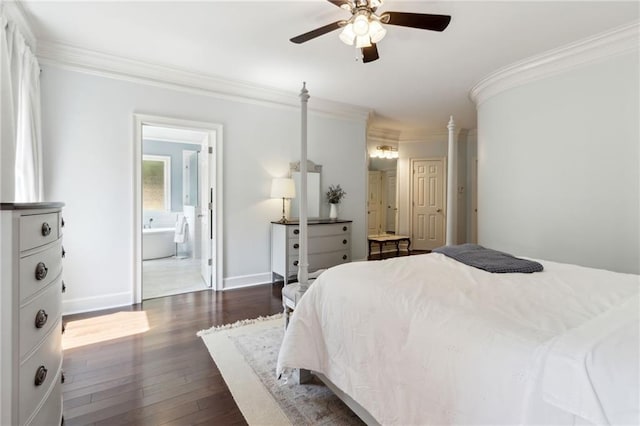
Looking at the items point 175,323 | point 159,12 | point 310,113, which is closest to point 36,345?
point 175,323

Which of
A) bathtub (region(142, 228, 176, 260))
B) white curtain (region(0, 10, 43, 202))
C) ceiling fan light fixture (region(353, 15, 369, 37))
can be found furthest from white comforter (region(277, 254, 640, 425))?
bathtub (region(142, 228, 176, 260))

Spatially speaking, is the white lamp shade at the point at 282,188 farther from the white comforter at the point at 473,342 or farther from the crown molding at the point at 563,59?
the crown molding at the point at 563,59

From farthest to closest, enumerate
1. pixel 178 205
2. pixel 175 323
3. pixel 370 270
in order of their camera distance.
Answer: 1. pixel 178 205
2. pixel 175 323
3. pixel 370 270

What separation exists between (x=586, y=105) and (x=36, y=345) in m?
4.38

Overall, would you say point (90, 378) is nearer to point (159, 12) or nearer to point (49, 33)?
point (159, 12)

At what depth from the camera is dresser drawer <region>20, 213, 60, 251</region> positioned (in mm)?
1040

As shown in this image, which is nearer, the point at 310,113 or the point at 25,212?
the point at 25,212

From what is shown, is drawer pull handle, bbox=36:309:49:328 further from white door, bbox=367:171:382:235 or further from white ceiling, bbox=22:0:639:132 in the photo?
white door, bbox=367:171:382:235

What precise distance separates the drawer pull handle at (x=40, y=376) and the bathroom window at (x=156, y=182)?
19.4ft

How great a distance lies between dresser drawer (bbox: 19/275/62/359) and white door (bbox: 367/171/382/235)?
20.1ft

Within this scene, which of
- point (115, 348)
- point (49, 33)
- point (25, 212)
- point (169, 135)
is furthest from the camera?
point (169, 135)

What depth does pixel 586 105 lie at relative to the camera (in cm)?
302

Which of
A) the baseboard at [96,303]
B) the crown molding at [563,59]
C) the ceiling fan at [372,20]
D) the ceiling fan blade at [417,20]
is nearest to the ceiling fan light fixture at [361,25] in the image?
the ceiling fan at [372,20]

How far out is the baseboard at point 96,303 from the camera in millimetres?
3033
